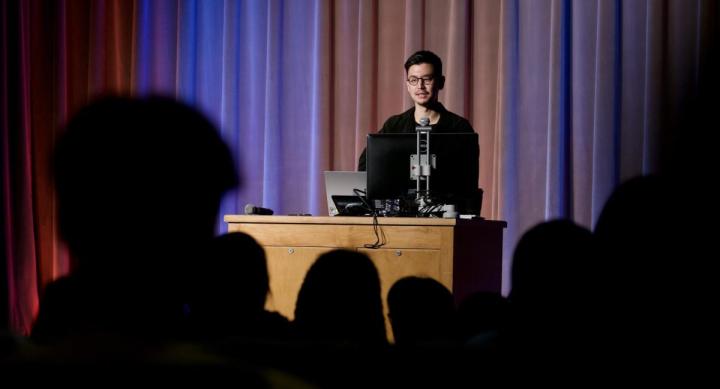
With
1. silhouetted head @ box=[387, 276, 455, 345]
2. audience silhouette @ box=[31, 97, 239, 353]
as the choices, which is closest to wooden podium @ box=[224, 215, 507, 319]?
silhouetted head @ box=[387, 276, 455, 345]

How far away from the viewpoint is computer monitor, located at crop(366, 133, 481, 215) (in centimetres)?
264

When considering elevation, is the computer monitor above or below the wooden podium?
above

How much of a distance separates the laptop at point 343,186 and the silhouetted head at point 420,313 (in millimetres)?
1036

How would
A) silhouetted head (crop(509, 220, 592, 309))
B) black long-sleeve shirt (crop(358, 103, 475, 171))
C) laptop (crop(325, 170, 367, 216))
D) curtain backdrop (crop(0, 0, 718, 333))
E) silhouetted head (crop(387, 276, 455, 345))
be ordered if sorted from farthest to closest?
curtain backdrop (crop(0, 0, 718, 333)), black long-sleeve shirt (crop(358, 103, 475, 171)), laptop (crop(325, 170, 367, 216)), silhouetted head (crop(387, 276, 455, 345)), silhouetted head (crop(509, 220, 592, 309))

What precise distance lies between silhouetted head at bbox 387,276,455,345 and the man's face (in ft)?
6.45

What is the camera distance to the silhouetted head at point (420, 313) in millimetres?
1365

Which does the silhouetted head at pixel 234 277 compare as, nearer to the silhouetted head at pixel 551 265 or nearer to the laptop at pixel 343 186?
the silhouetted head at pixel 551 265

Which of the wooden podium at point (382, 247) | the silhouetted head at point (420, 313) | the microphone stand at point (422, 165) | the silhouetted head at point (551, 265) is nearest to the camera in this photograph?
the silhouetted head at point (551, 265)

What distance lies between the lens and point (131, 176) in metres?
0.79

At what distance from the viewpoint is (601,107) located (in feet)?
12.4

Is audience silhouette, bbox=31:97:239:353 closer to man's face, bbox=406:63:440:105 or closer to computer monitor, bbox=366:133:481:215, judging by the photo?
computer monitor, bbox=366:133:481:215

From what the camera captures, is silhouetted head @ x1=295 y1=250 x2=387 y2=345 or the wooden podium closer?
silhouetted head @ x1=295 y1=250 x2=387 y2=345

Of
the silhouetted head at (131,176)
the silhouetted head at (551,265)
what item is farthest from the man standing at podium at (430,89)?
the silhouetted head at (131,176)

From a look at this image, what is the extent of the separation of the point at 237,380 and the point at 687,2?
3.77 meters
